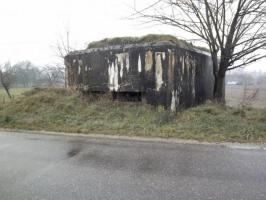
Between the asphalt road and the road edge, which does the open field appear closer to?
the road edge

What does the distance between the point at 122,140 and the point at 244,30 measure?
21.4ft

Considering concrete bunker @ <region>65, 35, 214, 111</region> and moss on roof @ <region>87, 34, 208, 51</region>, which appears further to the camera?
moss on roof @ <region>87, 34, 208, 51</region>

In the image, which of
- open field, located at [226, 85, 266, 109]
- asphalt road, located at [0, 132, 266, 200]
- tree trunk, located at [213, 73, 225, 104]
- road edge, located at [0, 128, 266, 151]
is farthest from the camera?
open field, located at [226, 85, 266, 109]

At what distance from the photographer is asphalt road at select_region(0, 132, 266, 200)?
144 inches

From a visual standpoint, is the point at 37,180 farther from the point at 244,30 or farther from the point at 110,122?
the point at 244,30

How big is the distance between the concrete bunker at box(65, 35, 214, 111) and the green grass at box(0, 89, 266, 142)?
429 mm

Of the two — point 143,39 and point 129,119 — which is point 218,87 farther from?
point 129,119

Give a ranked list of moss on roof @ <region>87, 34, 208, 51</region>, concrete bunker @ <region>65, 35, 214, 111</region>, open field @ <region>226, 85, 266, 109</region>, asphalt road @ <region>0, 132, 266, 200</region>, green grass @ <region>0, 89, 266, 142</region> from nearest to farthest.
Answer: asphalt road @ <region>0, 132, 266, 200</region>
green grass @ <region>0, 89, 266, 142</region>
concrete bunker @ <region>65, 35, 214, 111</region>
moss on roof @ <region>87, 34, 208, 51</region>
open field @ <region>226, 85, 266, 109</region>

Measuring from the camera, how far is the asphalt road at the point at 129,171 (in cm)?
366

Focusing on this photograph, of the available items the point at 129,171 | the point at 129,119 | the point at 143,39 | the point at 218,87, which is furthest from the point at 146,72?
the point at 129,171

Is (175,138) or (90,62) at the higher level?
(90,62)

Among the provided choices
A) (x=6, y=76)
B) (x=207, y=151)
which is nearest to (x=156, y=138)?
(x=207, y=151)

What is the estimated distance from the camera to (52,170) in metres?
4.64

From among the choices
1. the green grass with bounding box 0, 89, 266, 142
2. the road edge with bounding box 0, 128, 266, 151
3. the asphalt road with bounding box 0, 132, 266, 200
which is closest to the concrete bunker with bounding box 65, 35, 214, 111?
the green grass with bounding box 0, 89, 266, 142
